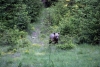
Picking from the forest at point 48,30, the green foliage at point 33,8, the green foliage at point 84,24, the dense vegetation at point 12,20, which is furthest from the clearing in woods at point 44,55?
the green foliage at point 84,24

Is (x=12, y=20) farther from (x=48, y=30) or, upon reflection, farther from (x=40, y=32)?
(x=48, y=30)

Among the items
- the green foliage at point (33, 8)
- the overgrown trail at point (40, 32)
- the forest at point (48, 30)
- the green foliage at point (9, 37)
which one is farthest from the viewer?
the green foliage at point (33, 8)

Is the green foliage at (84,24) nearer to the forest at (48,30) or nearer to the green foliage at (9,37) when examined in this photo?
the forest at (48,30)

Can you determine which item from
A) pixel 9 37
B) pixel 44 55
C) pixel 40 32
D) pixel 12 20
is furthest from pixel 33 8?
pixel 44 55

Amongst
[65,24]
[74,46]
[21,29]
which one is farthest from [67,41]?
[21,29]

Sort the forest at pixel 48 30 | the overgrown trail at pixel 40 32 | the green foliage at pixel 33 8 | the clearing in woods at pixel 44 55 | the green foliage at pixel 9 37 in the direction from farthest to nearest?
the green foliage at pixel 33 8 → the overgrown trail at pixel 40 32 → the green foliage at pixel 9 37 → the forest at pixel 48 30 → the clearing in woods at pixel 44 55

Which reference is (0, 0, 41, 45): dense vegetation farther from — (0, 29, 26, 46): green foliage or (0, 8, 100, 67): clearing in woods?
(0, 8, 100, 67): clearing in woods

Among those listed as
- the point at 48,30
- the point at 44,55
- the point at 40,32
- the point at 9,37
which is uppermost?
the point at 44,55

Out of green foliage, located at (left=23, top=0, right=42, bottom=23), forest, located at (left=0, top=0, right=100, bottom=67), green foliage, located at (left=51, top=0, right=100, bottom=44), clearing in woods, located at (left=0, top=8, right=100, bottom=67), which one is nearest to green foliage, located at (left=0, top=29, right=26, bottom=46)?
forest, located at (left=0, top=0, right=100, bottom=67)

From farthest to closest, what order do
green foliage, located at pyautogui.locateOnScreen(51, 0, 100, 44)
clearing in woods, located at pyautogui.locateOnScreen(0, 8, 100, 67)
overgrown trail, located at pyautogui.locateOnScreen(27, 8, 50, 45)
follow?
overgrown trail, located at pyautogui.locateOnScreen(27, 8, 50, 45) → green foliage, located at pyautogui.locateOnScreen(51, 0, 100, 44) → clearing in woods, located at pyautogui.locateOnScreen(0, 8, 100, 67)

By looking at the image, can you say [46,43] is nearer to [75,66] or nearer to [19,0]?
[19,0]

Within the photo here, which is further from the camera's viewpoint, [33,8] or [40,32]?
[33,8]

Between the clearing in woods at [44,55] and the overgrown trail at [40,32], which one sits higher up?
the clearing in woods at [44,55]

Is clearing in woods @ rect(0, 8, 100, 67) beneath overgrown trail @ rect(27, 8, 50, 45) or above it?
above
